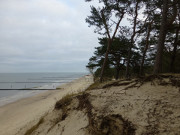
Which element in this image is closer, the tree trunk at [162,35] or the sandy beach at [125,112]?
the sandy beach at [125,112]

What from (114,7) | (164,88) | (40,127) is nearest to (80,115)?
(40,127)

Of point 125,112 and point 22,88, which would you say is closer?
point 125,112

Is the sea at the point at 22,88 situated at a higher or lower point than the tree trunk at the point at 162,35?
lower

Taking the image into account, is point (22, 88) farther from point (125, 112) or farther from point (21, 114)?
point (125, 112)

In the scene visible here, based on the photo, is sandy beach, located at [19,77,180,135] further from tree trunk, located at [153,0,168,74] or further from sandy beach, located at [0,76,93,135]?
tree trunk, located at [153,0,168,74]

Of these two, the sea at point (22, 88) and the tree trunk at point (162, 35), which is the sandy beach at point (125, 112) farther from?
the sea at point (22, 88)

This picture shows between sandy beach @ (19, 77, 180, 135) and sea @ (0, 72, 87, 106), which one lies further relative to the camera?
sea @ (0, 72, 87, 106)

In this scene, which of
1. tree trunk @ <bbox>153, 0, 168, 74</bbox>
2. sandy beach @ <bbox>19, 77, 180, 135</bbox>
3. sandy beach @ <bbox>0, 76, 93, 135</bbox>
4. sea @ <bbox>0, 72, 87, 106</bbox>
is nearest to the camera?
sandy beach @ <bbox>19, 77, 180, 135</bbox>

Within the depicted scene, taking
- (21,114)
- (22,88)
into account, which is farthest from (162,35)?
(22,88)

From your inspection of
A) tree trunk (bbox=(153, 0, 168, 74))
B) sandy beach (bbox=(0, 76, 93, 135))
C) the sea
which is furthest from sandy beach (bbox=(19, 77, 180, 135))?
the sea

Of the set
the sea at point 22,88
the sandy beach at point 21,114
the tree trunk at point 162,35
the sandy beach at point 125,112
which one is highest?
the tree trunk at point 162,35

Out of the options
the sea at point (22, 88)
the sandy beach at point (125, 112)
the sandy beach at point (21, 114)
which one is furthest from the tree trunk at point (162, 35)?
the sea at point (22, 88)

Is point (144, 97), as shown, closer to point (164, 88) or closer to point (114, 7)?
point (164, 88)

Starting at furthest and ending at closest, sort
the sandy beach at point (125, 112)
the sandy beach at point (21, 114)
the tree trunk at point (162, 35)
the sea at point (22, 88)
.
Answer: the sea at point (22, 88) → the sandy beach at point (21, 114) → the tree trunk at point (162, 35) → the sandy beach at point (125, 112)
